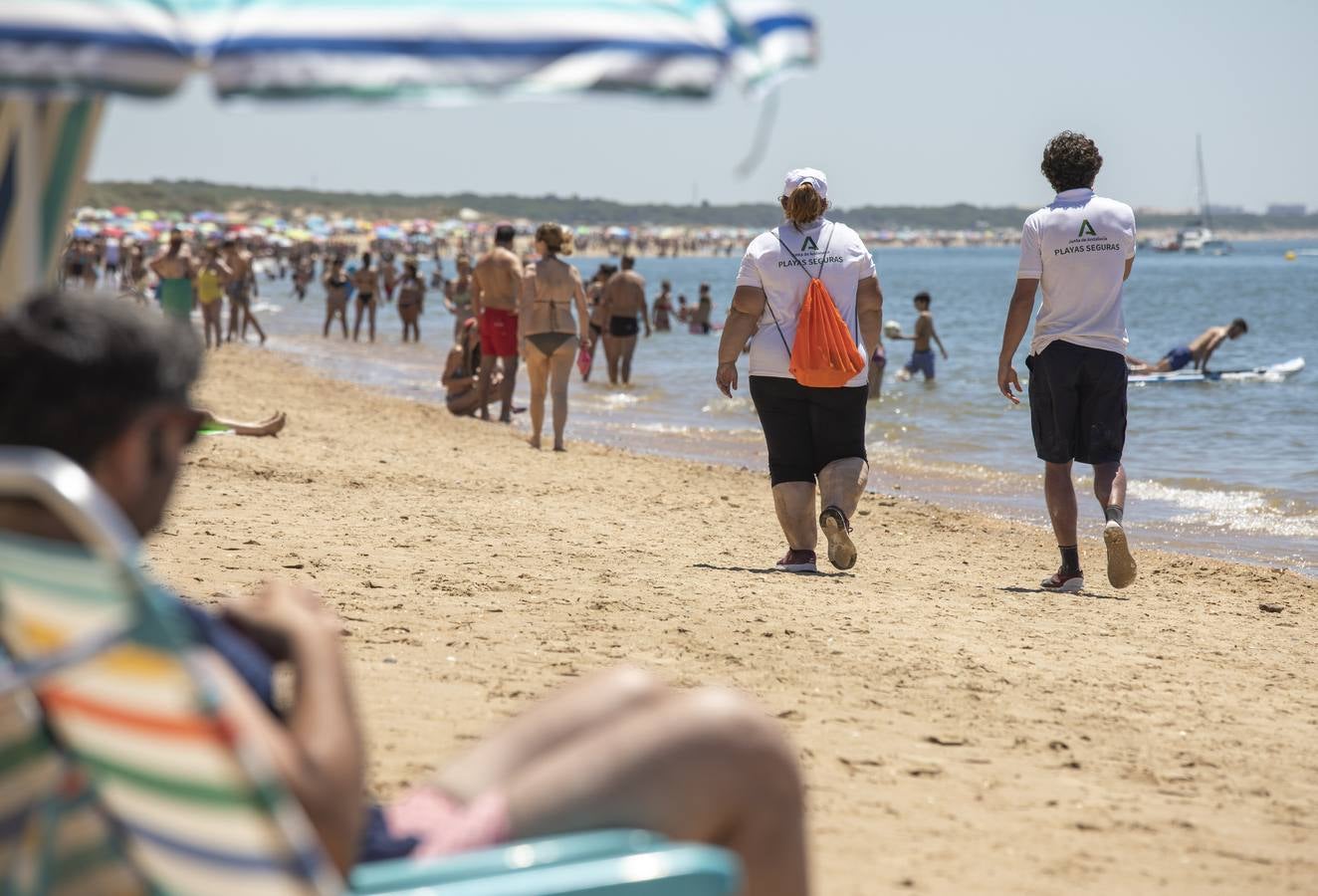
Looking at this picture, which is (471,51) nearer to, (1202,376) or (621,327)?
(621,327)

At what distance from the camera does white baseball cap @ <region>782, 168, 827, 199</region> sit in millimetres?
6344

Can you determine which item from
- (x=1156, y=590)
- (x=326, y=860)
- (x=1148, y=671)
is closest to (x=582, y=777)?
(x=326, y=860)

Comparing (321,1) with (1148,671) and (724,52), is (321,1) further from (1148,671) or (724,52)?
(1148,671)

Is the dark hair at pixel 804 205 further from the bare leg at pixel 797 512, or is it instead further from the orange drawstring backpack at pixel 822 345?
the bare leg at pixel 797 512

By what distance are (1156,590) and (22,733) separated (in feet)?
20.6

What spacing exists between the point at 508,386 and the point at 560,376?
2.65 meters

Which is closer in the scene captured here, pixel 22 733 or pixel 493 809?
pixel 22 733

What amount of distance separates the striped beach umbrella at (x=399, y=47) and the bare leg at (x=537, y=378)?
8.61 m

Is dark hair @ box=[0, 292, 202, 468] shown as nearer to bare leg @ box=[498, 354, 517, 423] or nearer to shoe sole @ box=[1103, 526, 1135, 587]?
shoe sole @ box=[1103, 526, 1135, 587]

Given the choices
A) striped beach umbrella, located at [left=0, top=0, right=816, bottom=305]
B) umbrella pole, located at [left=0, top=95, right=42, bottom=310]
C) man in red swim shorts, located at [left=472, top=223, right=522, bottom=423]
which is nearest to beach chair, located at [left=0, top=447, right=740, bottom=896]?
striped beach umbrella, located at [left=0, top=0, right=816, bottom=305]

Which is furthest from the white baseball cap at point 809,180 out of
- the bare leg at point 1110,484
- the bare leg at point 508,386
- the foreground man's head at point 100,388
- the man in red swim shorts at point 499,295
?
the bare leg at point 508,386

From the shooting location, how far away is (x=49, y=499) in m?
1.59

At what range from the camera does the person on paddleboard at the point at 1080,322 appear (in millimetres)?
6293

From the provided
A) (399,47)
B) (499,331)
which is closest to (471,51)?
(399,47)
